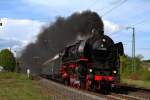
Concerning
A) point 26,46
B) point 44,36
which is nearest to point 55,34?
point 44,36

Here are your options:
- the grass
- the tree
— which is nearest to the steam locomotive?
the grass

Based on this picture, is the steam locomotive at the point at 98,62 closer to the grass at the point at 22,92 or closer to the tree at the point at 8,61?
the grass at the point at 22,92

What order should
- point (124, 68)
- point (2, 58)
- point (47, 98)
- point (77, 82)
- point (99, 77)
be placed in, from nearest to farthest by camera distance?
point (47, 98), point (99, 77), point (77, 82), point (124, 68), point (2, 58)

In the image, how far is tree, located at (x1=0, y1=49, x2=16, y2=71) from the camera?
124581mm

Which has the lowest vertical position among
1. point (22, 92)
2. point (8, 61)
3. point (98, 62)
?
point (22, 92)

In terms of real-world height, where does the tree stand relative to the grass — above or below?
above

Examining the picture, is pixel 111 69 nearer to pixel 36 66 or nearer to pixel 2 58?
pixel 36 66

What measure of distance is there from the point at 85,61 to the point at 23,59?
77815mm

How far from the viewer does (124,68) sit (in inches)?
3273

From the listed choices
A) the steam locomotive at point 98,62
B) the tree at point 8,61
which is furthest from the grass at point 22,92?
the tree at point 8,61

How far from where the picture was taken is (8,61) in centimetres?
12750

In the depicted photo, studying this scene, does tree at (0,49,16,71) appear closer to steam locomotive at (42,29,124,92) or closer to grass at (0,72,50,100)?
grass at (0,72,50,100)

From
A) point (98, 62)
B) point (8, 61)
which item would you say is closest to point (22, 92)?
point (98, 62)

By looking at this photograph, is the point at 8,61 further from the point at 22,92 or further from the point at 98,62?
the point at 22,92
